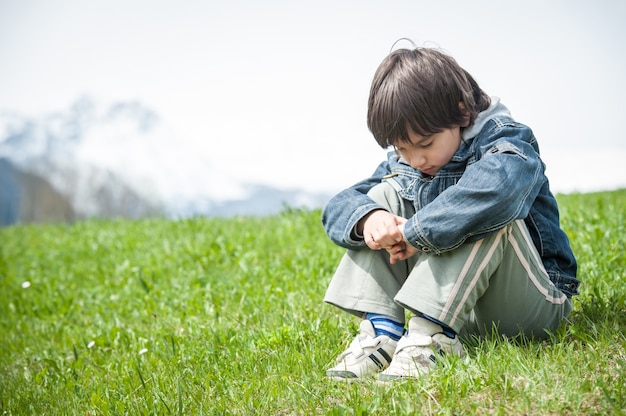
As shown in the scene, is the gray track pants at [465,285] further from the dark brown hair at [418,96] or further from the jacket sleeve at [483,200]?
the dark brown hair at [418,96]

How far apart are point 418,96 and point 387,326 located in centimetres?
102

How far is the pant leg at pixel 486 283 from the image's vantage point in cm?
254

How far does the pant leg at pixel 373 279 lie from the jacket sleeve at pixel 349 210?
7 cm

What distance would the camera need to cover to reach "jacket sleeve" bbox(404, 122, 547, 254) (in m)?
2.43

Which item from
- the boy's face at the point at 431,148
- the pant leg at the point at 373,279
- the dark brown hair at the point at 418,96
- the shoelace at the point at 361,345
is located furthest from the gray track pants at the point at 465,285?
the dark brown hair at the point at 418,96

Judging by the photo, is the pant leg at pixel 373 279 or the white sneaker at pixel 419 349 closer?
the white sneaker at pixel 419 349

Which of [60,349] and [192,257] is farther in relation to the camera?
[192,257]

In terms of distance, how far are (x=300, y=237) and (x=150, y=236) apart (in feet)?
7.85

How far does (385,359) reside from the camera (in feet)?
9.18

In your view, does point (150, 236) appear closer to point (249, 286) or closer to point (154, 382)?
point (249, 286)

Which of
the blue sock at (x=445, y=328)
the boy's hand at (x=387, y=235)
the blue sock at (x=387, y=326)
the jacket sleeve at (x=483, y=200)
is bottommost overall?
the blue sock at (x=387, y=326)

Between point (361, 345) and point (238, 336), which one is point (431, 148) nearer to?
point (361, 345)

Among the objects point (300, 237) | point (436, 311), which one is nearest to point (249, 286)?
point (300, 237)

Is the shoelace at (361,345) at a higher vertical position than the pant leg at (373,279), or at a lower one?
lower
